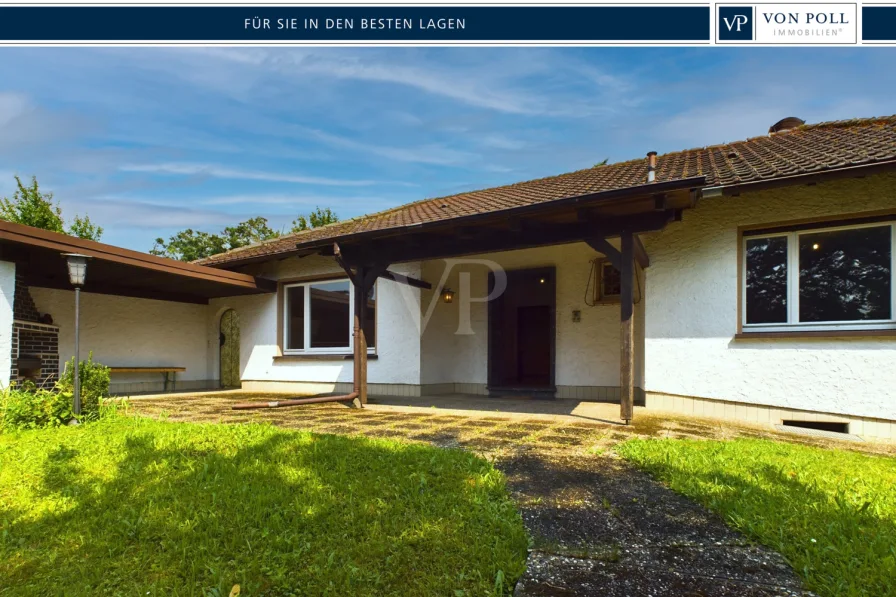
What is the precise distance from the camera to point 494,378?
28.1 ft

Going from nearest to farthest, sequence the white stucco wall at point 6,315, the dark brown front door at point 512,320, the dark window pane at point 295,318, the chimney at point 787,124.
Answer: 1. the white stucco wall at point 6,315
2. the chimney at point 787,124
3. the dark brown front door at point 512,320
4. the dark window pane at point 295,318

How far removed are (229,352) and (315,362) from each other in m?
3.02

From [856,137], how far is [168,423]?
29.5ft

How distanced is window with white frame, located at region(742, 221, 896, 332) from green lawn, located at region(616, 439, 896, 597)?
5.91 ft

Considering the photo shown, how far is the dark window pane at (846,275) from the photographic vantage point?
4.64m

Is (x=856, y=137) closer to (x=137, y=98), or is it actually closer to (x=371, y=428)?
(x=371, y=428)

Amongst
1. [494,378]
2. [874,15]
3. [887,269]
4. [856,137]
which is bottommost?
[494,378]

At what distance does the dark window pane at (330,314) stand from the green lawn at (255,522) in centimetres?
525

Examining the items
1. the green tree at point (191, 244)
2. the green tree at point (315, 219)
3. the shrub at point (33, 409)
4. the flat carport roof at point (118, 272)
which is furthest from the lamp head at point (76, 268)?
the green tree at point (191, 244)

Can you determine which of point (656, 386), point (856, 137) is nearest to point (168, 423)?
point (656, 386)

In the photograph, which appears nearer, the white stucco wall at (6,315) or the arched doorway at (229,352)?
the white stucco wall at (6,315)

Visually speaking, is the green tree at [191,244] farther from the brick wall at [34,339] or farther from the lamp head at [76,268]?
the lamp head at [76,268]

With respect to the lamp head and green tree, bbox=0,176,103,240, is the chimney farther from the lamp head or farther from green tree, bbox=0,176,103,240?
green tree, bbox=0,176,103,240


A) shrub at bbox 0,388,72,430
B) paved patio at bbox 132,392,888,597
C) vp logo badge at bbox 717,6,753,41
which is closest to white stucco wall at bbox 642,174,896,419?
paved patio at bbox 132,392,888,597
